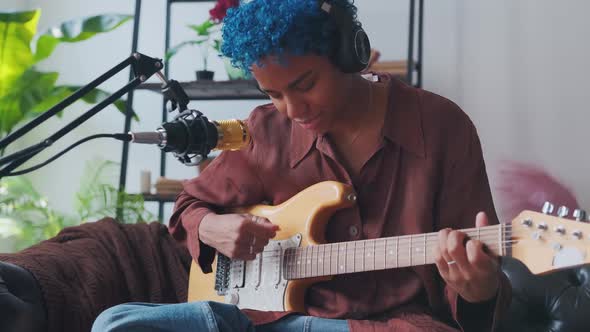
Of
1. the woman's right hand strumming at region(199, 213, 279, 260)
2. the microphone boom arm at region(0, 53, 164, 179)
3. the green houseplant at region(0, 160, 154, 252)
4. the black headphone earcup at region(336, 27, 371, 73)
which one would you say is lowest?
the green houseplant at region(0, 160, 154, 252)

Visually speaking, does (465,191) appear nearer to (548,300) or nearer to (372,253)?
(372,253)

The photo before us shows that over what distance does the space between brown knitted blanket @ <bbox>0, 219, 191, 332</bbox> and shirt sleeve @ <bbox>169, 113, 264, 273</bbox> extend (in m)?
0.22

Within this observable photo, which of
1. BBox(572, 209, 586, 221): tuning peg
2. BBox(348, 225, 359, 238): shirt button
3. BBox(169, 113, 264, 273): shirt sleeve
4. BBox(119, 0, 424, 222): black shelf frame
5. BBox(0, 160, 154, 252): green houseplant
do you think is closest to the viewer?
BBox(572, 209, 586, 221): tuning peg

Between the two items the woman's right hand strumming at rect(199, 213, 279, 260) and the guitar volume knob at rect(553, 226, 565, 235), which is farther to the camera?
the woman's right hand strumming at rect(199, 213, 279, 260)

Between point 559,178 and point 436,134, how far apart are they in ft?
3.63

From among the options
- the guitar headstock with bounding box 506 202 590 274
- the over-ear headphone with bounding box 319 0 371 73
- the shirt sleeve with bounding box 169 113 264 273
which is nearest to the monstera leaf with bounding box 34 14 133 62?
the shirt sleeve with bounding box 169 113 264 273

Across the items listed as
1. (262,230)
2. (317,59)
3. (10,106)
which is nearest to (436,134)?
(317,59)

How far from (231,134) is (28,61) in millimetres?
1556

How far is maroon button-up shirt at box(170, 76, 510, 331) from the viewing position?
3.72 ft

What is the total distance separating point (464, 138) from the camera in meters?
1.17

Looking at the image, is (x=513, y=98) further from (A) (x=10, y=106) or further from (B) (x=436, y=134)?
(A) (x=10, y=106)

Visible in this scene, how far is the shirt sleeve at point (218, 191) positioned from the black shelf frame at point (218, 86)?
78cm

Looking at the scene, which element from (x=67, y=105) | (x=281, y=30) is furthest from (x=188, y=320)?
(x=281, y=30)

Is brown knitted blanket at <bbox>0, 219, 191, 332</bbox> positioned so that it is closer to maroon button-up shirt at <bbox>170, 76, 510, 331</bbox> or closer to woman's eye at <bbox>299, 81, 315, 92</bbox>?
maroon button-up shirt at <bbox>170, 76, 510, 331</bbox>
